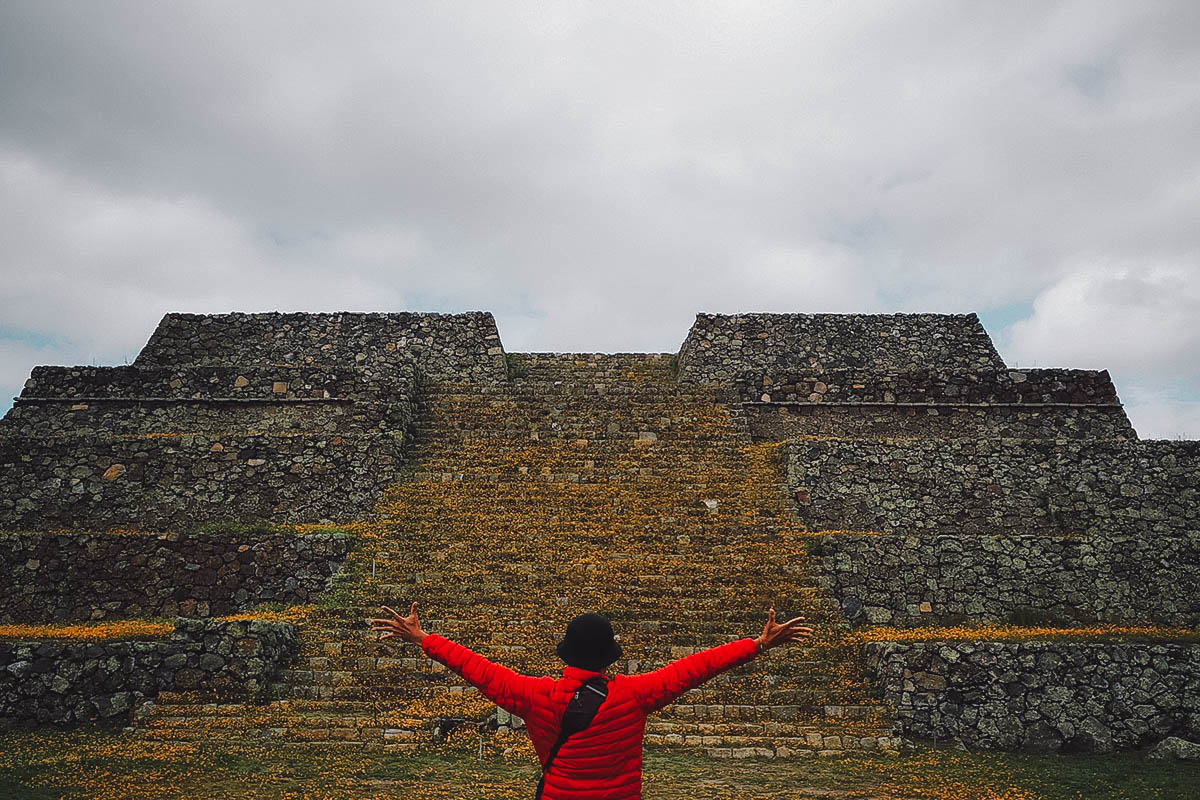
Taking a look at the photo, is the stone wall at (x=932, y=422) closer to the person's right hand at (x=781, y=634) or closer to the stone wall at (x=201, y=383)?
the stone wall at (x=201, y=383)

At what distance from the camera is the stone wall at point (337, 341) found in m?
17.9

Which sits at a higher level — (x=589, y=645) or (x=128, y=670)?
(x=589, y=645)

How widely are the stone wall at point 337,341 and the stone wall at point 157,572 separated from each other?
764cm

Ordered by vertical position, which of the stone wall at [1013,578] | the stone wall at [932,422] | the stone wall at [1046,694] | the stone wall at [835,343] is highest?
the stone wall at [835,343]

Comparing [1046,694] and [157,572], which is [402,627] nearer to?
[1046,694]

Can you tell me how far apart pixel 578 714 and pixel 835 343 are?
1649 centimetres

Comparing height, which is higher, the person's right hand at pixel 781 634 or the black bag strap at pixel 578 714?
the person's right hand at pixel 781 634

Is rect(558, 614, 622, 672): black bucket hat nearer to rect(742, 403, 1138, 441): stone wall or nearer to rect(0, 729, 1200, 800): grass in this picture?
rect(0, 729, 1200, 800): grass

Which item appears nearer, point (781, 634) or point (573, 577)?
point (781, 634)

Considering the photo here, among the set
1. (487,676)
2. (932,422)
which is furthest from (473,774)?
(932,422)

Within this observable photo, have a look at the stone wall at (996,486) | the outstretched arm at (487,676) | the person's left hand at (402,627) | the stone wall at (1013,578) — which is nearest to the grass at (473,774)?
the stone wall at (1013,578)

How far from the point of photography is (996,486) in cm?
1204

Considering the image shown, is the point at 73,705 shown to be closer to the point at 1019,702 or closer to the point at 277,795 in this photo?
the point at 277,795

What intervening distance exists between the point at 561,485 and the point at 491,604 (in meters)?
3.13
